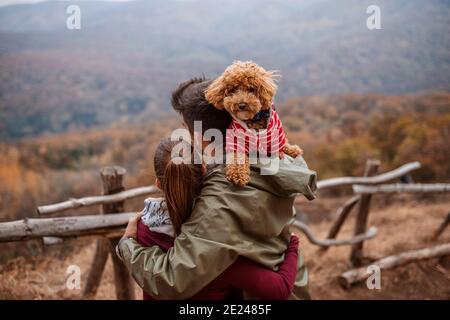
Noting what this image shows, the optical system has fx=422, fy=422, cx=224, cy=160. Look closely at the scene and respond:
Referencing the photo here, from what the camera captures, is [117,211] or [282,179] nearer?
[282,179]

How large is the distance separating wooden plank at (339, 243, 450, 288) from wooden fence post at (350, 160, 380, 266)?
32 cm

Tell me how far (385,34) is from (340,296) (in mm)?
15604

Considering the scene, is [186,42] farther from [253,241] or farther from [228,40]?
[253,241]

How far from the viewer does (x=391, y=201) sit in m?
8.54

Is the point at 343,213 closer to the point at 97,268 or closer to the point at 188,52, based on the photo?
the point at 97,268

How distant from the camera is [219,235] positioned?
179cm

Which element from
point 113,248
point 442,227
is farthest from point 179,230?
point 442,227

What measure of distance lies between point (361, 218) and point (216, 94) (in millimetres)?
3897

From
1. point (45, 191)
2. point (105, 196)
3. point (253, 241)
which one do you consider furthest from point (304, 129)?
point (253, 241)

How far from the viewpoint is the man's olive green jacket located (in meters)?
1.77

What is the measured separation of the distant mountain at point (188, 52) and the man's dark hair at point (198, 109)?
9.09m

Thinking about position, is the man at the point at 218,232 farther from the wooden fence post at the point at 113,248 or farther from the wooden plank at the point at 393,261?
the wooden plank at the point at 393,261

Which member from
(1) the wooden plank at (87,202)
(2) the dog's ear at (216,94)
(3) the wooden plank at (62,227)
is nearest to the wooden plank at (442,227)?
(1) the wooden plank at (87,202)

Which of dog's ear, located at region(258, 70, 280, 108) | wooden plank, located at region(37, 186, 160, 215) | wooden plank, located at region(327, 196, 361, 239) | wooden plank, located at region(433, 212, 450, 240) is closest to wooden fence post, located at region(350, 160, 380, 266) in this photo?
wooden plank, located at region(327, 196, 361, 239)
